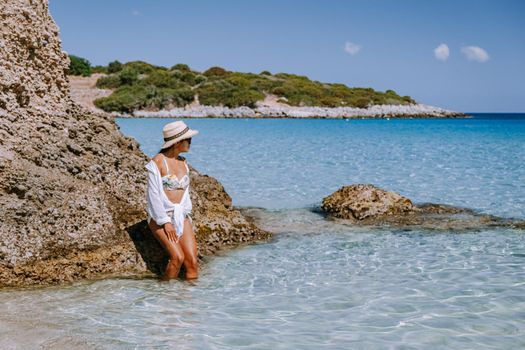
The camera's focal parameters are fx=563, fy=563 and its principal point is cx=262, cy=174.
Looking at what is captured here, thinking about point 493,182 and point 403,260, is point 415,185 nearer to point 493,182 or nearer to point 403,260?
point 493,182

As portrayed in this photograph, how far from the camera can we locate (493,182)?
15070 mm

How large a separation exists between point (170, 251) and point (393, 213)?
5.19m

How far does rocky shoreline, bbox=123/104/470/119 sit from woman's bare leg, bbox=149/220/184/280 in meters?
58.7

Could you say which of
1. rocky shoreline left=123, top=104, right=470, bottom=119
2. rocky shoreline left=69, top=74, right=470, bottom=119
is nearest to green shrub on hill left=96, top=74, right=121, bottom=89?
rocky shoreline left=69, top=74, right=470, bottom=119

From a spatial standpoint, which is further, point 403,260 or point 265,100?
point 265,100

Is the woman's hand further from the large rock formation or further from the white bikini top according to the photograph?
the large rock formation

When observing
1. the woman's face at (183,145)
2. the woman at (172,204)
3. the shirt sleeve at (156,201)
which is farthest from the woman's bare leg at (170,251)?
the woman's face at (183,145)

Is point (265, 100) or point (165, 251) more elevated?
point (265, 100)

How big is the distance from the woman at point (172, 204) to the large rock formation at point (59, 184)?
46cm

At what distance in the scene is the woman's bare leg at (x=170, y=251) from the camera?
6.07 meters

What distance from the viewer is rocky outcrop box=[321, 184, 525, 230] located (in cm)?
946

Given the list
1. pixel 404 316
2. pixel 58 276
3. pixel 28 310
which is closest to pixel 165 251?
pixel 58 276

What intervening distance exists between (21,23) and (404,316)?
19.0 feet

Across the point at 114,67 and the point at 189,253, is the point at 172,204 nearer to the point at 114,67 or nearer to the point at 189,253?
the point at 189,253
